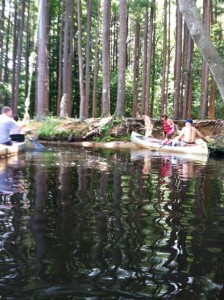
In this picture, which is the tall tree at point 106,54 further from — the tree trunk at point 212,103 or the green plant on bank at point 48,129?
the tree trunk at point 212,103

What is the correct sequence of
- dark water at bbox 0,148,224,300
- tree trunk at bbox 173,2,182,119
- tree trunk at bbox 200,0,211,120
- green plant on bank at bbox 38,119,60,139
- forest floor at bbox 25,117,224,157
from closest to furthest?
1. dark water at bbox 0,148,224,300
2. forest floor at bbox 25,117,224,157
3. tree trunk at bbox 200,0,211,120
4. green plant on bank at bbox 38,119,60,139
5. tree trunk at bbox 173,2,182,119

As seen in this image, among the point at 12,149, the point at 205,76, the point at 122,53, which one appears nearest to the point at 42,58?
the point at 122,53

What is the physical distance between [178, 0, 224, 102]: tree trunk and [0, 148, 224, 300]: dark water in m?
2.15

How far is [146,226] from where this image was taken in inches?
193

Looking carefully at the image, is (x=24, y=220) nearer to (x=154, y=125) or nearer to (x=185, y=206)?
(x=185, y=206)

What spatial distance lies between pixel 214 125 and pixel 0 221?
18.1 metres

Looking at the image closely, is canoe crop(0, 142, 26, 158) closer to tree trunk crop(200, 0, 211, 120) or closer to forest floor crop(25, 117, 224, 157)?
forest floor crop(25, 117, 224, 157)

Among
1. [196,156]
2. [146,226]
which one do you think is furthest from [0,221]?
[196,156]

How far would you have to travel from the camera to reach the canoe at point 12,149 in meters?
13.1

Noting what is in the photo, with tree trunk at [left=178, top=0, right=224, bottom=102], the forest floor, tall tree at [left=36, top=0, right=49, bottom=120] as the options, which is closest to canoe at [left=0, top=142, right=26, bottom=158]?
the forest floor

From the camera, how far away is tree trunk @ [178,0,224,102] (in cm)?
751

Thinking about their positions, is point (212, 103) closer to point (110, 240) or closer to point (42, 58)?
point (42, 58)

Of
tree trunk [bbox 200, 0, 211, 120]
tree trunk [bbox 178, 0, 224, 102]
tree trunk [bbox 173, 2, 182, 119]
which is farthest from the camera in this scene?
tree trunk [bbox 173, 2, 182, 119]

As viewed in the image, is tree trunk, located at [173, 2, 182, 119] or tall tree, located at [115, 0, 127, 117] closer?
tall tree, located at [115, 0, 127, 117]
